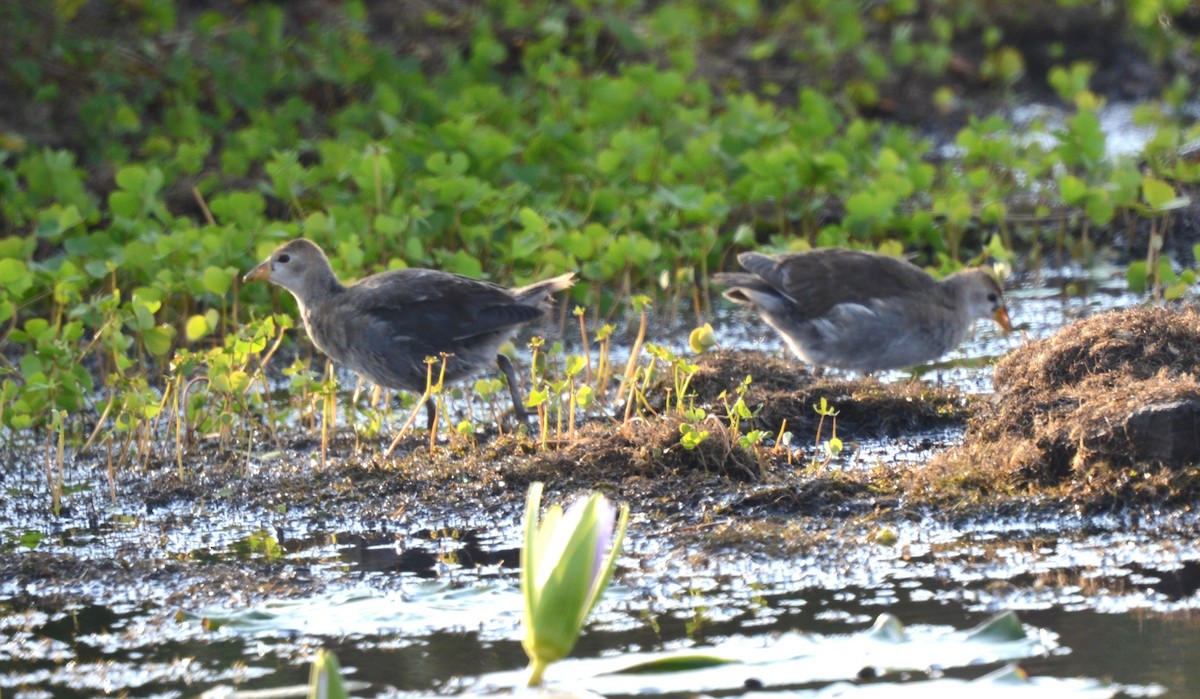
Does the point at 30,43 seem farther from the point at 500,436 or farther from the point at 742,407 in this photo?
the point at 742,407

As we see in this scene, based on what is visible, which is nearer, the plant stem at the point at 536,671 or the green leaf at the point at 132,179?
the plant stem at the point at 536,671

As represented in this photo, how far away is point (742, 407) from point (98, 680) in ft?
A: 7.68

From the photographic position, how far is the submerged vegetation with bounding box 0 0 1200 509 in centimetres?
702

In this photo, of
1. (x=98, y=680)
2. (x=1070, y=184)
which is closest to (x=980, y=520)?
(x=98, y=680)

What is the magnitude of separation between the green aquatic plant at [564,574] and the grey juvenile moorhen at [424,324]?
3.74m

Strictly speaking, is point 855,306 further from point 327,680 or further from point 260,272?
point 327,680

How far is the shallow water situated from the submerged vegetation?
2.78 feet

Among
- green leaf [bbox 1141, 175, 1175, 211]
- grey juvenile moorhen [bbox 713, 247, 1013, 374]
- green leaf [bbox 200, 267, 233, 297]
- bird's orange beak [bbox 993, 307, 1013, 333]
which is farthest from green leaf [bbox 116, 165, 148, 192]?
green leaf [bbox 1141, 175, 1175, 211]

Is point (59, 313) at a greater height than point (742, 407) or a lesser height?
greater

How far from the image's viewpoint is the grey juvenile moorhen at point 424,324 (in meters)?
7.32

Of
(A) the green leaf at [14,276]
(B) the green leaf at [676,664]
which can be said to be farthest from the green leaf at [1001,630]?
(A) the green leaf at [14,276]

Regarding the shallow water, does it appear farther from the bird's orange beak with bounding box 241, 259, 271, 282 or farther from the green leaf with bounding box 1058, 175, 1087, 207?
the green leaf with bounding box 1058, 175, 1087, 207

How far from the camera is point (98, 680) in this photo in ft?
13.9

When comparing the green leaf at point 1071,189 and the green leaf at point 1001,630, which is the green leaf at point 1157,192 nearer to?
the green leaf at point 1071,189
